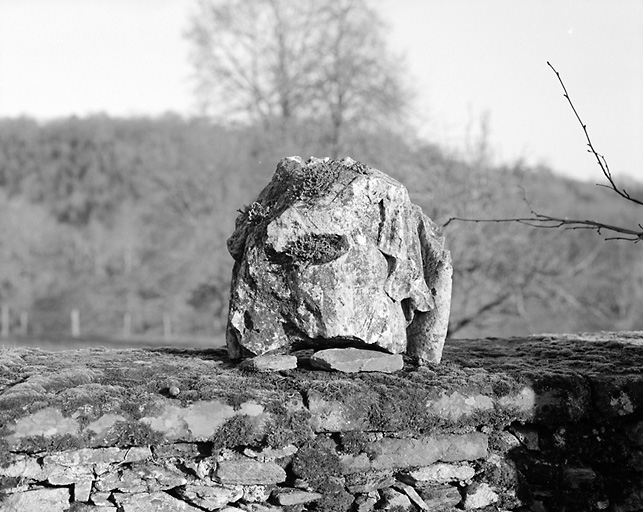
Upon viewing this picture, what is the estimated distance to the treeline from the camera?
15.9 metres

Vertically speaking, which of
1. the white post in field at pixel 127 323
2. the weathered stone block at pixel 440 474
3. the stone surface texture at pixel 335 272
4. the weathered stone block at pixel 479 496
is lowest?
the white post in field at pixel 127 323

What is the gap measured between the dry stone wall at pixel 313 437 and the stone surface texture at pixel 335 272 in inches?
11.5

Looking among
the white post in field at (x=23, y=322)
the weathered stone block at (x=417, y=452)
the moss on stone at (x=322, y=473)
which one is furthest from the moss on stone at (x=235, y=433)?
the white post in field at (x=23, y=322)

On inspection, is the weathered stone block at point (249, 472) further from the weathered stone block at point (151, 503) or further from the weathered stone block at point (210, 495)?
the weathered stone block at point (151, 503)

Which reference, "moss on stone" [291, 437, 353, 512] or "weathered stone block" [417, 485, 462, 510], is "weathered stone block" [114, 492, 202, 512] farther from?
"weathered stone block" [417, 485, 462, 510]

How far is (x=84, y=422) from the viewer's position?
4180 millimetres

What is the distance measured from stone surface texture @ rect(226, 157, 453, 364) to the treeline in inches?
54.7

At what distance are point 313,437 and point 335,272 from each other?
120cm

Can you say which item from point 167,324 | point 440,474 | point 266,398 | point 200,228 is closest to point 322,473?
point 266,398

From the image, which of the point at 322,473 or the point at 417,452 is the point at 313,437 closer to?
the point at 322,473

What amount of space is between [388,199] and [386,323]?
97 cm

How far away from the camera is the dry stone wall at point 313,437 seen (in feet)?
13.8

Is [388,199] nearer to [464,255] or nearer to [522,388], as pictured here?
[522,388]

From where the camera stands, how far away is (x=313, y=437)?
456cm
